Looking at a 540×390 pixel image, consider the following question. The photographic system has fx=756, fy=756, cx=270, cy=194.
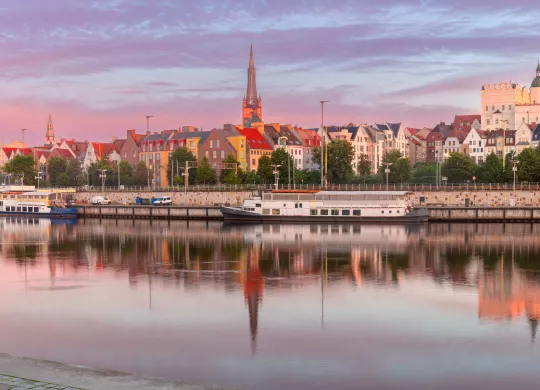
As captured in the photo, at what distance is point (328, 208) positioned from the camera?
290 ft

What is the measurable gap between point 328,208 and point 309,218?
8.24 ft

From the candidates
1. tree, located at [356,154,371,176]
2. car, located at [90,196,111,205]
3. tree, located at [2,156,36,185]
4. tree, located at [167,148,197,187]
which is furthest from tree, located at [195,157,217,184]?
tree, located at [2,156,36,185]

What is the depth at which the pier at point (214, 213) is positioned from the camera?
8994 centimetres

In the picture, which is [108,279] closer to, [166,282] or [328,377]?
[166,282]

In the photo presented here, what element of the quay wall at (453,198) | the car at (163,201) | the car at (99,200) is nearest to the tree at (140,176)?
the car at (99,200)

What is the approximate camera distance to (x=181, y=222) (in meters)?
95.9

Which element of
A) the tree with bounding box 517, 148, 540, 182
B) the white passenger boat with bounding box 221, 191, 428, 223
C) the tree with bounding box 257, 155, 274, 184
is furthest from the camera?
the tree with bounding box 257, 155, 274, 184

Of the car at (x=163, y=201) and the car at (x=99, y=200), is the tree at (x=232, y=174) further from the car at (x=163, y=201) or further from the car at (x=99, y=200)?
the car at (x=99, y=200)

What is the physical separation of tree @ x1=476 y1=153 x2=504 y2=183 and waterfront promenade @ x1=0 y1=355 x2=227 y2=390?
101375 mm

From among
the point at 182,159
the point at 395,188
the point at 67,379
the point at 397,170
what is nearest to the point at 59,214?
the point at 182,159

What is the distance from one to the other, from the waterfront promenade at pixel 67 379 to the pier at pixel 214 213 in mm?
69894

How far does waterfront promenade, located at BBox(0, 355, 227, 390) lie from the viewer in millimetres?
17047

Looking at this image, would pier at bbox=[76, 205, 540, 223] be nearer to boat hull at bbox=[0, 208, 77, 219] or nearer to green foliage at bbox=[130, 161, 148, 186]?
boat hull at bbox=[0, 208, 77, 219]

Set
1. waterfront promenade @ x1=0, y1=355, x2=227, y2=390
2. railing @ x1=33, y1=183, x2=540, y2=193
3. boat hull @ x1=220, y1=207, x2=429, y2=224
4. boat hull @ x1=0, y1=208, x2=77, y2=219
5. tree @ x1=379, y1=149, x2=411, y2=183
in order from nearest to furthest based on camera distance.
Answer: waterfront promenade @ x1=0, y1=355, x2=227, y2=390, boat hull @ x1=220, y1=207, x2=429, y2=224, railing @ x1=33, y1=183, x2=540, y2=193, boat hull @ x1=0, y1=208, x2=77, y2=219, tree @ x1=379, y1=149, x2=411, y2=183
